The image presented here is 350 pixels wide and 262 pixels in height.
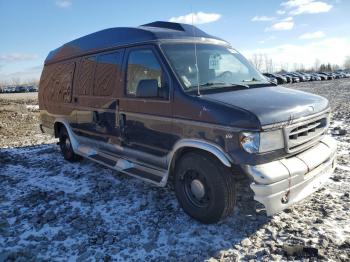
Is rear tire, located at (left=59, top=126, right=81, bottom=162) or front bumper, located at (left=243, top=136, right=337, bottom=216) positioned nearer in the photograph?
front bumper, located at (left=243, top=136, right=337, bottom=216)

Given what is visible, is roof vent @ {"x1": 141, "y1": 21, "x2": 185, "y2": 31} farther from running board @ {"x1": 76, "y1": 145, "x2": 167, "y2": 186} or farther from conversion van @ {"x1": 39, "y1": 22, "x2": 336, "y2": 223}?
running board @ {"x1": 76, "y1": 145, "x2": 167, "y2": 186}

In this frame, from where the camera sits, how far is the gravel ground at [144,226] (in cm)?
361

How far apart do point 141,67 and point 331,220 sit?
10.5 ft

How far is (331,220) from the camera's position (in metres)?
4.09

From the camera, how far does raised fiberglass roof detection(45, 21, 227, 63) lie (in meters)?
4.77

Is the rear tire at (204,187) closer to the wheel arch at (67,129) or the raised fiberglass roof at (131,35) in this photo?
the raised fiberglass roof at (131,35)

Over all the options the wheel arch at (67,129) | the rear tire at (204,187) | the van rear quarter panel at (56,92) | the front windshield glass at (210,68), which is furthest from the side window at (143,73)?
the wheel arch at (67,129)

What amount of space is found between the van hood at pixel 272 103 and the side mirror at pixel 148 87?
2.21 ft

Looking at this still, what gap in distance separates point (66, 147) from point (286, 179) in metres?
5.17

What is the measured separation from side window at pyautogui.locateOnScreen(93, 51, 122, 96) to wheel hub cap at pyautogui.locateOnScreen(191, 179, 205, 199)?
210 centimetres

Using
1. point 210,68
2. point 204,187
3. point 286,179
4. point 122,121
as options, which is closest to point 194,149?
point 204,187

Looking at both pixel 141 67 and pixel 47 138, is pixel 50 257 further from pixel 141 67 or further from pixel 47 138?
pixel 47 138

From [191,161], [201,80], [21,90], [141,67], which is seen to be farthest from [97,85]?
[21,90]

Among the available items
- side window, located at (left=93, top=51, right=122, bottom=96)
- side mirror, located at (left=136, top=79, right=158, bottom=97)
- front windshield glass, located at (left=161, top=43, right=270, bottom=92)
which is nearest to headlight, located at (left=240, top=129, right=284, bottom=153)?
front windshield glass, located at (left=161, top=43, right=270, bottom=92)
